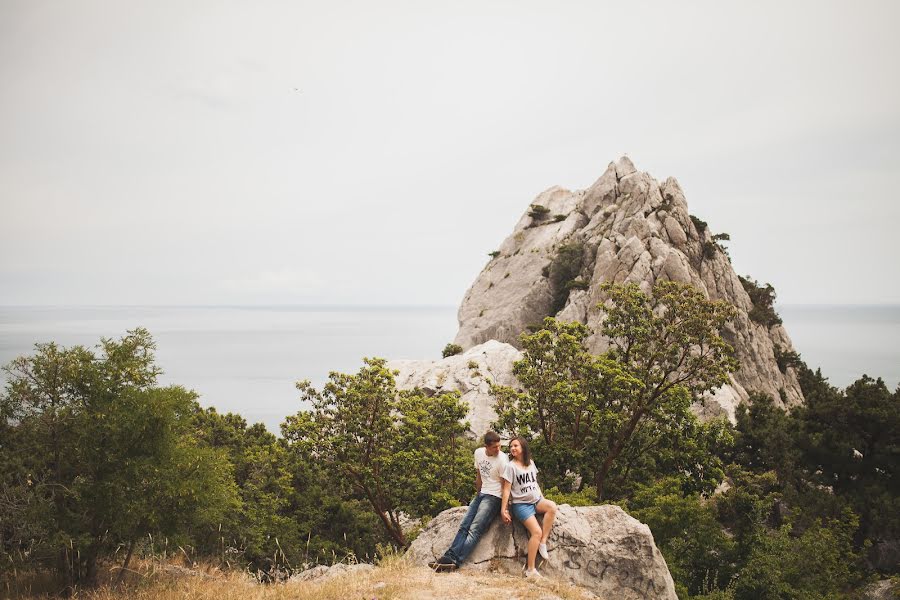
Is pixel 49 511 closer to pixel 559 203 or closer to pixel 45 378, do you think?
pixel 45 378

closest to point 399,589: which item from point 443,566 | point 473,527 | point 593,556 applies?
point 443,566

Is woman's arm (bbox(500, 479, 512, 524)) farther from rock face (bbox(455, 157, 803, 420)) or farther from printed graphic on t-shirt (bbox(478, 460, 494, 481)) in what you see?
rock face (bbox(455, 157, 803, 420))

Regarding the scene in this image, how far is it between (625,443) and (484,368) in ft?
61.8

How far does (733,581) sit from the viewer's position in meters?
14.1

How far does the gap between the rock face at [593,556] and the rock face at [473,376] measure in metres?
23.1

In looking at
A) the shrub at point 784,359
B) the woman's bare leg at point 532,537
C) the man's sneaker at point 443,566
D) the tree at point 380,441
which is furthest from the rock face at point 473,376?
the shrub at point 784,359

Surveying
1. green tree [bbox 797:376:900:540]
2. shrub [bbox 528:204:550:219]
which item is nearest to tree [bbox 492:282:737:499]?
green tree [bbox 797:376:900:540]

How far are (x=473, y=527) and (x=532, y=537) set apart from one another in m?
1.05

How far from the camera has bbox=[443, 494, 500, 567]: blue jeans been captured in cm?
904

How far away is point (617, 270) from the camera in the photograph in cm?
4694

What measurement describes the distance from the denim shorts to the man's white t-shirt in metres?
0.36

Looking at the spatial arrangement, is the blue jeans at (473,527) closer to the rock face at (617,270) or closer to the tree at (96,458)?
the tree at (96,458)

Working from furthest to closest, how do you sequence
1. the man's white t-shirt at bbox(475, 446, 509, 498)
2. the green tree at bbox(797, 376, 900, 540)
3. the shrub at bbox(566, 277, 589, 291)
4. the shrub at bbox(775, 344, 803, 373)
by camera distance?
the shrub at bbox(566, 277, 589, 291) < the shrub at bbox(775, 344, 803, 373) < the green tree at bbox(797, 376, 900, 540) < the man's white t-shirt at bbox(475, 446, 509, 498)

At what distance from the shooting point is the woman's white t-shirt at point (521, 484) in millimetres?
9133
